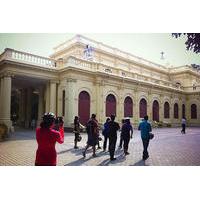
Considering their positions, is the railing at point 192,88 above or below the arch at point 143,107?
above

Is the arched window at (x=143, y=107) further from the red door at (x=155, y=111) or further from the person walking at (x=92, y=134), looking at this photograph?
the person walking at (x=92, y=134)

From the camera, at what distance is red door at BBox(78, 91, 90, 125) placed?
653 inches

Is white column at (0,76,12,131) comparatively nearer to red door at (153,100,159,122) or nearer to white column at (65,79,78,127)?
white column at (65,79,78,127)

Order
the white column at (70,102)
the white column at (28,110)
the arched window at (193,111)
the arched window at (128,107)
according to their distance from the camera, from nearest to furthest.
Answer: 1. the white column at (70,102)
2. the white column at (28,110)
3. the arched window at (128,107)
4. the arched window at (193,111)

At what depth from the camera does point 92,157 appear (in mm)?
7293

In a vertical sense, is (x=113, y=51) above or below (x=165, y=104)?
above

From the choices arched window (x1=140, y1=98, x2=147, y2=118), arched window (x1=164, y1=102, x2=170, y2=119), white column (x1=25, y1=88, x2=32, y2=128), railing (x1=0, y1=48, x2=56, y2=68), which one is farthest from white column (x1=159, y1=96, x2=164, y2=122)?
white column (x1=25, y1=88, x2=32, y2=128)

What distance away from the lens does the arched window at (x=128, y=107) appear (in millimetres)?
20016

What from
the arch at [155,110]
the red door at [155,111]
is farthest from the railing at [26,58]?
the red door at [155,111]

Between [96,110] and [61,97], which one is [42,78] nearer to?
[61,97]

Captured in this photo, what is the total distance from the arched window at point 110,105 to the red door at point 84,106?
1.89 m

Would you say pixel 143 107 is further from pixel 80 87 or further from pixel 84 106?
pixel 80 87

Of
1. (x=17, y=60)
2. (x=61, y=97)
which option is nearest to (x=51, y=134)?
(x=17, y=60)

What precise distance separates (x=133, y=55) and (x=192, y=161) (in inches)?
791
